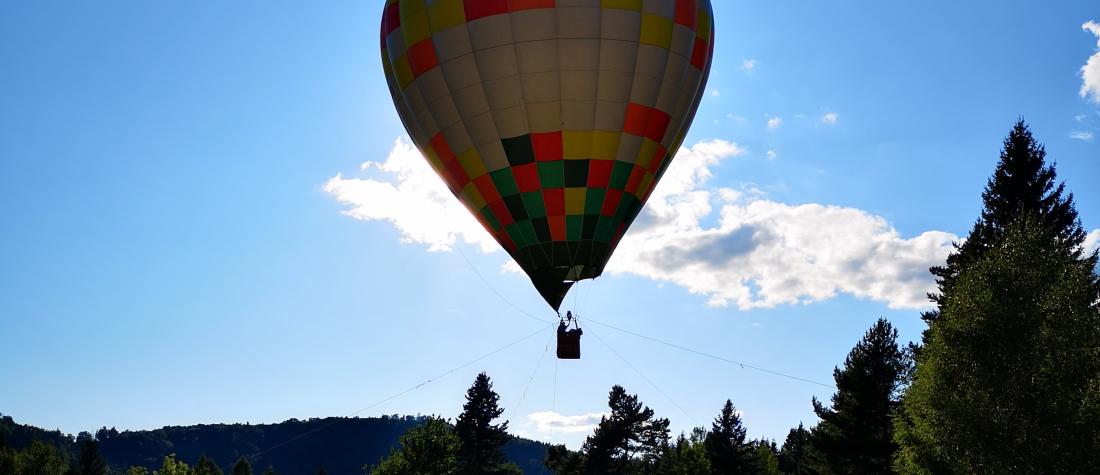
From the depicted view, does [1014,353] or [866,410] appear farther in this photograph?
[866,410]

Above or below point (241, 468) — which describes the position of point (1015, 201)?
above

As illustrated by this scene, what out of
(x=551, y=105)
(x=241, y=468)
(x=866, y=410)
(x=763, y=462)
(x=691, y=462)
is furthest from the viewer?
(x=241, y=468)

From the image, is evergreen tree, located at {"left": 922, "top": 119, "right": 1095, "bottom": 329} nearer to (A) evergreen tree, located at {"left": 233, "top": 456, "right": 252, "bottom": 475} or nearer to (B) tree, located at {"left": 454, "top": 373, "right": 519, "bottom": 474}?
(B) tree, located at {"left": 454, "top": 373, "right": 519, "bottom": 474}

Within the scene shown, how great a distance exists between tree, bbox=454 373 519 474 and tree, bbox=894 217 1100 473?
167 ft

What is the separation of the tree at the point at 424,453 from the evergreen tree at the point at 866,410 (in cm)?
1916

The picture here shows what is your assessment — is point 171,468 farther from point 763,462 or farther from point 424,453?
point 763,462

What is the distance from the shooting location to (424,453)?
1572 inches

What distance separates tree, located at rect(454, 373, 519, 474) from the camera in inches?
2667

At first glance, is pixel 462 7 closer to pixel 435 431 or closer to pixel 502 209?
pixel 502 209

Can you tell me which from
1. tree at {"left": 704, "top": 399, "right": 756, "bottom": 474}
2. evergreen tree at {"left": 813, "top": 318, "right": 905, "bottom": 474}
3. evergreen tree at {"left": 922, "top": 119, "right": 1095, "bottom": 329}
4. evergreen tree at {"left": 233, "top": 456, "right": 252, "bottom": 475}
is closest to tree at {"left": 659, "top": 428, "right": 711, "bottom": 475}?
tree at {"left": 704, "top": 399, "right": 756, "bottom": 474}

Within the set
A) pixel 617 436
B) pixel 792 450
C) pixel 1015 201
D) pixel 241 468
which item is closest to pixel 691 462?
pixel 617 436

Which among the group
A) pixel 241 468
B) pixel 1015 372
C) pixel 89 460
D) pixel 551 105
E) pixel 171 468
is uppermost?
pixel 551 105

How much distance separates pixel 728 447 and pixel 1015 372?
45.5 m

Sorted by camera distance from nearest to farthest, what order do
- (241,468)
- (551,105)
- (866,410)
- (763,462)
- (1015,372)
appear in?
(1015,372), (551,105), (866,410), (763,462), (241,468)
